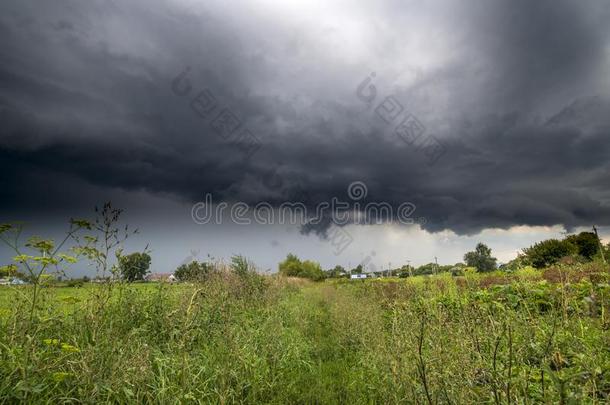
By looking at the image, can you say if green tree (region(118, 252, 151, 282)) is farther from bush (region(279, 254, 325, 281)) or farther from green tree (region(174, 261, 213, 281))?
bush (region(279, 254, 325, 281))

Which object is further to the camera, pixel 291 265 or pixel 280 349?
pixel 291 265

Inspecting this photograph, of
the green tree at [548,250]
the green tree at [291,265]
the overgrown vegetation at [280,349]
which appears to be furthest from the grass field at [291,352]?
the green tree at [291,265]

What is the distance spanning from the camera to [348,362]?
694 centimetres

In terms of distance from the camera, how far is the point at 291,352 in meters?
6.55

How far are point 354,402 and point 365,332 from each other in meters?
3.00

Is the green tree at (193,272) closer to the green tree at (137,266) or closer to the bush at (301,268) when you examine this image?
the green tree at (137,266)

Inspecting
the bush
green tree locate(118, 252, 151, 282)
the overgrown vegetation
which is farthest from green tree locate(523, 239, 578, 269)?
the bush

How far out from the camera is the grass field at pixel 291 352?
120 inches

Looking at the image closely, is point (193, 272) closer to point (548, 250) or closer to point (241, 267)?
point (241, 267)

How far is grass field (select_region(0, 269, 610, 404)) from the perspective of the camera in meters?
3.04

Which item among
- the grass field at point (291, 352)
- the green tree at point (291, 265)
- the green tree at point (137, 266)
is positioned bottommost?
the grass field at point (291, 352)

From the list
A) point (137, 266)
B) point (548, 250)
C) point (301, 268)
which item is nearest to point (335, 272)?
point (301, 268)

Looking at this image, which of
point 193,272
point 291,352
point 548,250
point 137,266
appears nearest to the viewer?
point 137,266

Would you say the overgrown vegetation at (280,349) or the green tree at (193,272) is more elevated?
the green tree at (193,272)
